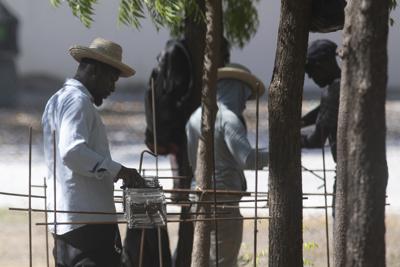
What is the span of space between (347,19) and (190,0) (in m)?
2.38

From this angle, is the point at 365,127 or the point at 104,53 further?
the point at 104,53

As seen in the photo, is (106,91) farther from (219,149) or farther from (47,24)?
(47,24)

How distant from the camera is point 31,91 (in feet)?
40.9

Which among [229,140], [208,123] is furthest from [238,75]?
[208,123]

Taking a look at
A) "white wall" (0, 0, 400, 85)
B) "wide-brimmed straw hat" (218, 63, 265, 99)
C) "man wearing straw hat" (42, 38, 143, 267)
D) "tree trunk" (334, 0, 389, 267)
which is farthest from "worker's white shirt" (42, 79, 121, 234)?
"white wall" (0, 0, 400, 85)

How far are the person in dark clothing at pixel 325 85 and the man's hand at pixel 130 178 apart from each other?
78.5 inches

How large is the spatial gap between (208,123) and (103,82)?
878mm

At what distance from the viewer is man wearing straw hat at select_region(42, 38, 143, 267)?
19.9 ft

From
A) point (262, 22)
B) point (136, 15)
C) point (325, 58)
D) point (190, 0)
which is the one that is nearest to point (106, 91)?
point (136, 15)

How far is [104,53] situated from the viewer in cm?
645

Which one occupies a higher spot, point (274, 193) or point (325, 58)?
point (325, 58)

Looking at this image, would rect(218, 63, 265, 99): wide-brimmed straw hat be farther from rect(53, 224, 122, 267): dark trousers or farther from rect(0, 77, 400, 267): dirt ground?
rect(0, 77, 400, 267): dirt ground

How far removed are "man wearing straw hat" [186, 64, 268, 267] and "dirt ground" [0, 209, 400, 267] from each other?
121 cm

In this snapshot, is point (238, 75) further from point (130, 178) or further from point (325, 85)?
point (130, 178)
